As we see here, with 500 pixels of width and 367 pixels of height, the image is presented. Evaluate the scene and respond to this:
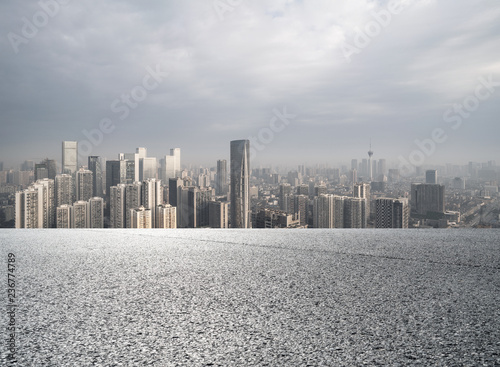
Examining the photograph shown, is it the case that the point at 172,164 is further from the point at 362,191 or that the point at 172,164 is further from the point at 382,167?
the point at 382,167

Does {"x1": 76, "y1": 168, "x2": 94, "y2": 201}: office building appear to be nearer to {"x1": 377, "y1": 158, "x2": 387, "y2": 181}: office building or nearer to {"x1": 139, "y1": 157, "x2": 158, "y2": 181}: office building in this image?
{"x1": 139, "y1": 157, "x2": 158, "y2": 181}: office building

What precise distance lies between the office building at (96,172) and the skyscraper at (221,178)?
1704 mm

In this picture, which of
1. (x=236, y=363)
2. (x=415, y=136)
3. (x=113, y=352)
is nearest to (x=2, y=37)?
(x=113, y=352)

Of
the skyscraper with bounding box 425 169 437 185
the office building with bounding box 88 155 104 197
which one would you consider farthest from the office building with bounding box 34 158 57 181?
the skyscraper with bounding box 425 169 437 185

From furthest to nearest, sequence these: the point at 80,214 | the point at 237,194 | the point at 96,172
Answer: the point at 96,172 → the point at 237,194 → the point at 80,214

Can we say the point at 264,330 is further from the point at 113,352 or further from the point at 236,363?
the point at 113,352

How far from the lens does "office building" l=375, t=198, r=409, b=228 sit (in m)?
4.22

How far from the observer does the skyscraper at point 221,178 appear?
5078 millimetres

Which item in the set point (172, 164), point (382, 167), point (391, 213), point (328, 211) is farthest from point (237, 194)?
point (382, 167)

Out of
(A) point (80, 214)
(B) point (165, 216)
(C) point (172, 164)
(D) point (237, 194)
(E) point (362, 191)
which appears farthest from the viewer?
(C) point (172, 164)

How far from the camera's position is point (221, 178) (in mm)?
5164

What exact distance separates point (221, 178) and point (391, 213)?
2435 mm

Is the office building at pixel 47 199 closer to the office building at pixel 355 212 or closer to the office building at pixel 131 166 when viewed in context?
the office building at pixel 131 166

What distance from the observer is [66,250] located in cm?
278
